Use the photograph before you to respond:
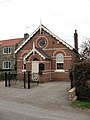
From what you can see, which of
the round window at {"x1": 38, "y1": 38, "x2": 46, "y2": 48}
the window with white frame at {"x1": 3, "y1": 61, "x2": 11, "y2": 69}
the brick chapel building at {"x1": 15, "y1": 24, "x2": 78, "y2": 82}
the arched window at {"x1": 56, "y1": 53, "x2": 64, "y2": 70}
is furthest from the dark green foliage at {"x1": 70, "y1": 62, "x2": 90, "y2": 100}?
the window with white frame at {"x1": 3, "y1": 61, "x2": 11, "y2": 69}

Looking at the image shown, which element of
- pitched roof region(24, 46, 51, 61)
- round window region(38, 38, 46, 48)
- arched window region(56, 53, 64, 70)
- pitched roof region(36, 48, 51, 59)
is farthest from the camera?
round window region(38, 38, 46, 48)

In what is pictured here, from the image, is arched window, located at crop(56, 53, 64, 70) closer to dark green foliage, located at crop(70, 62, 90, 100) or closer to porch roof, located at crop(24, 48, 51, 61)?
porch roof, located at crop(24, 48, 51, 61)

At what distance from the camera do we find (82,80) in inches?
720

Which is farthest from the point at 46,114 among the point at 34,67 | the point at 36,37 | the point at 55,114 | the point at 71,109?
the point at 36,37

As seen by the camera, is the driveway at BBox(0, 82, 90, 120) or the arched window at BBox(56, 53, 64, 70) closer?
the driveway at BBox(0, 82, 90, 120)

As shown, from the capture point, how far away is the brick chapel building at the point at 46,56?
3250 cm

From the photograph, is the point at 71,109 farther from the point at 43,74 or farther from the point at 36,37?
the point at 36,37

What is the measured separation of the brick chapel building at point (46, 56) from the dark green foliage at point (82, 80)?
13042 mm

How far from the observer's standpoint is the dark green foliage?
17906 mm

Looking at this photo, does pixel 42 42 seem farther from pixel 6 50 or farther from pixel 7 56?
pixel 6 50

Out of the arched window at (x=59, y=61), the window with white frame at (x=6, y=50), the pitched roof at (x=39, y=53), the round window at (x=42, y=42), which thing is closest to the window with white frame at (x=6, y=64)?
the window with white frame at (x=6, y=50)

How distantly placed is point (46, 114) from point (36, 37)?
22.7 m

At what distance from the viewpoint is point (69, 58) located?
33.1 metres

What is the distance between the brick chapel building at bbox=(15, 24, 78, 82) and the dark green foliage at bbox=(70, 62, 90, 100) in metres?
13.0
